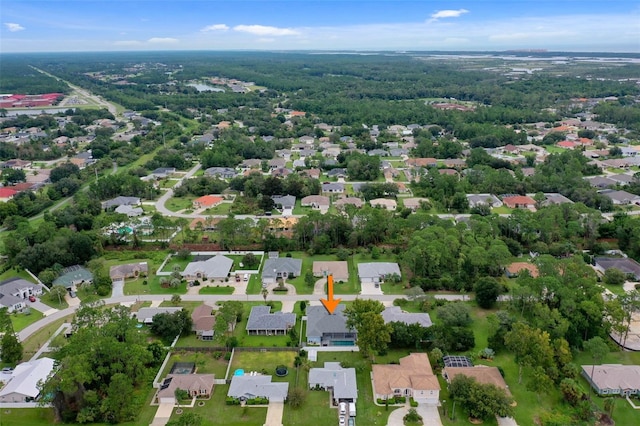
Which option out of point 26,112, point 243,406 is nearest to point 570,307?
point 243,406

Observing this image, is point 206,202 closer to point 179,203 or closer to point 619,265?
point 179,203

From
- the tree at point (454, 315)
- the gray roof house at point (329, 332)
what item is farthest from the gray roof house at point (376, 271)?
→ the gray roof house at point (329, 332)

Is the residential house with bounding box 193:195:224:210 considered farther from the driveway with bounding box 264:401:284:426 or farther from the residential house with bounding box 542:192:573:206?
the residential house with bounding box 542:192:573:206

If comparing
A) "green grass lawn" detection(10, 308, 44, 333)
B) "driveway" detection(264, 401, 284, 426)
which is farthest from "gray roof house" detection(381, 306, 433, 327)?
"green grass lawn" detection(10, 308, 44, 333)

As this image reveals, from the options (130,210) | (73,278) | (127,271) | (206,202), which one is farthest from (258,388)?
(130,210)

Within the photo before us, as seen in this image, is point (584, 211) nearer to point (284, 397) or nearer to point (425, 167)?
point (425, 167)

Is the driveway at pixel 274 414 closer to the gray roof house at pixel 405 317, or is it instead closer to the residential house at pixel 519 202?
the gray roof house at pixel 405 317

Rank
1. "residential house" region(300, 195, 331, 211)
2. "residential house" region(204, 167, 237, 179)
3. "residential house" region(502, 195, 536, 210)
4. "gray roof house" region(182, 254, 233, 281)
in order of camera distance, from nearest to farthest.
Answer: "gray roof house" region(182, 254, 233, 281), "residential house" region(502, 195, 536, 210), "residential house" region(300, 195, 331, 211), "residential house" region(204, 167, 237, 179)
